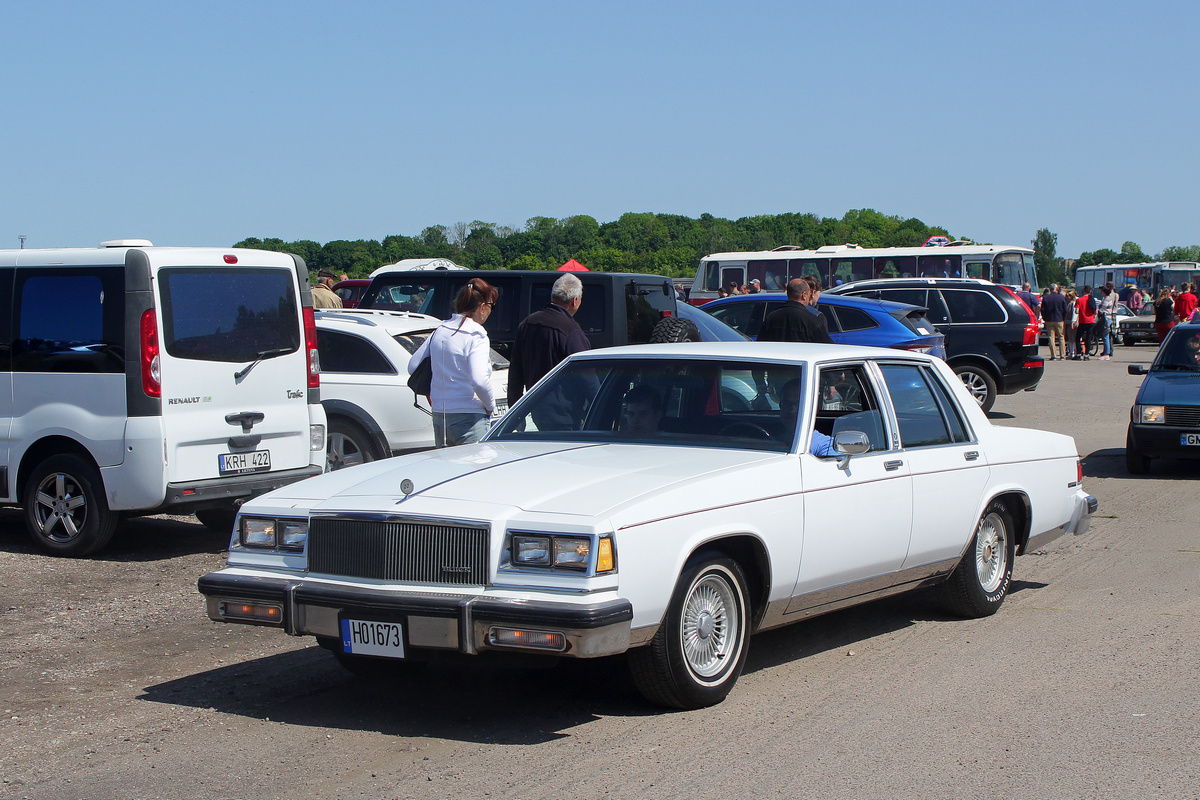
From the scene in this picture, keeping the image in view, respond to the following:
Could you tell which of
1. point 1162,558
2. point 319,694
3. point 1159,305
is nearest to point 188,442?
point 319,694

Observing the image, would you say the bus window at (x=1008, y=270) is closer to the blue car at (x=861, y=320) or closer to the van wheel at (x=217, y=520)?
the blue car at (x=861, y=320)

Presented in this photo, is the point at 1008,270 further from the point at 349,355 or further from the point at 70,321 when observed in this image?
the point at 70,321

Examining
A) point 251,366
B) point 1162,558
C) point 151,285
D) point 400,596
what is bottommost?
point 1162,558

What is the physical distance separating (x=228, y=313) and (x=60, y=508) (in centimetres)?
176

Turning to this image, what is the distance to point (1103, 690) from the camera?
5434 mm

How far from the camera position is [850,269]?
1494 inches

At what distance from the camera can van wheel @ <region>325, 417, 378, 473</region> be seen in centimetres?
1071

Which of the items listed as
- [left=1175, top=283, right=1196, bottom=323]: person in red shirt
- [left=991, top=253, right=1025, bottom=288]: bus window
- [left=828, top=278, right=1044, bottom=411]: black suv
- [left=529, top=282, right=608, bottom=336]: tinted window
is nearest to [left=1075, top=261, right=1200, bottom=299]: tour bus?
[left=991, top=253, right=1025, bottom=288]: bus window

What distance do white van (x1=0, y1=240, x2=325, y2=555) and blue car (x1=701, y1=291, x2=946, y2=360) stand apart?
949 centimetres

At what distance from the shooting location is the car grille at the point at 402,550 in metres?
4.74

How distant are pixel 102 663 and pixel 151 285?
9.86ft

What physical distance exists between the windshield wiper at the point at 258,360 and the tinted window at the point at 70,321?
82cm

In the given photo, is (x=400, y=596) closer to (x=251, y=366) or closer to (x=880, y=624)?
(x=880, y=624)

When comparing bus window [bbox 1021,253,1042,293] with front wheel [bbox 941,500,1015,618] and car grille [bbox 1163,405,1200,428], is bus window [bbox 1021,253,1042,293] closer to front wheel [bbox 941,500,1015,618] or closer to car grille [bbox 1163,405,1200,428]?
car grille [bbox 1163,405,1200,428]
